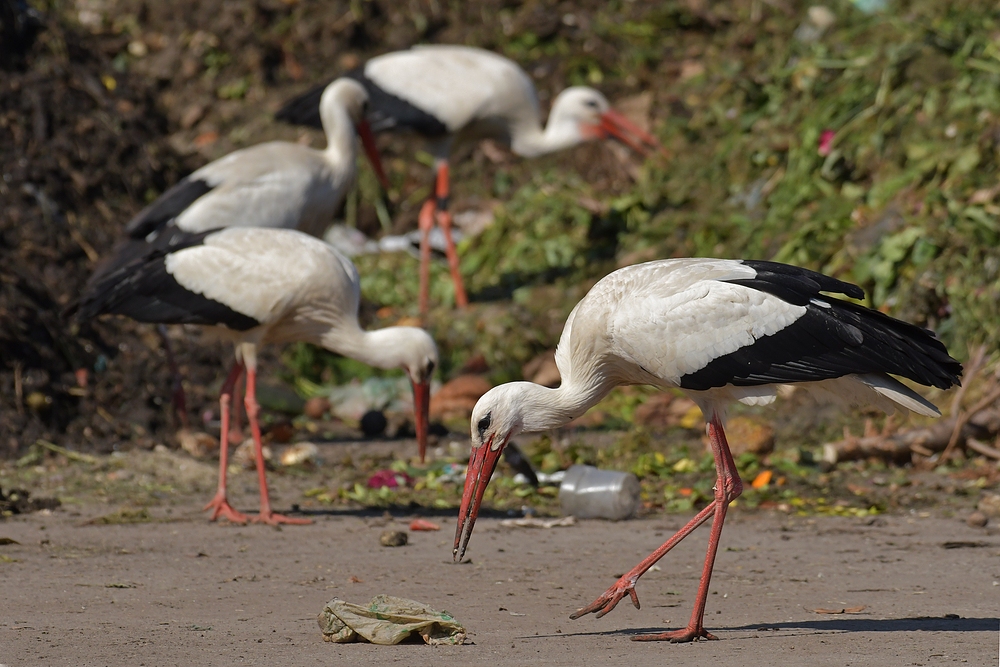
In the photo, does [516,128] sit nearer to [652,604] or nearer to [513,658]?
[652,604]

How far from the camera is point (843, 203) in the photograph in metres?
10.7

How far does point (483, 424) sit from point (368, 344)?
285 cm

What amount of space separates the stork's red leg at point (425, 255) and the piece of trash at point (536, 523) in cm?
485

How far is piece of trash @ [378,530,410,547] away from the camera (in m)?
6.46

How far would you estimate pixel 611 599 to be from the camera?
4887 mm

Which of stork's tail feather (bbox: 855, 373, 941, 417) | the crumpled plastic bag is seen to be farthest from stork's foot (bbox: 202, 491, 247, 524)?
stork's tail feather (bbox: 855, 373, 941, 417)

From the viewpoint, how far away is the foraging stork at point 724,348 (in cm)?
502

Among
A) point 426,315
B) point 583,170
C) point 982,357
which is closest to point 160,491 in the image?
point 426,315

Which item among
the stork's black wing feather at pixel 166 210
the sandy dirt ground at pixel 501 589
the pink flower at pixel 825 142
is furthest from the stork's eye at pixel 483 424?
the pink flower at pixel 825 142

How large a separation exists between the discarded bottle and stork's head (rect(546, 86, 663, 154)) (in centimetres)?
585

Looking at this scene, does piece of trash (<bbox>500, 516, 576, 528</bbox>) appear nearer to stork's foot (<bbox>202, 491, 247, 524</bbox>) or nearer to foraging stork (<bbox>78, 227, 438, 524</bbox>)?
foraging stork (<bbox>78, 227, 438, 524</bbox>)

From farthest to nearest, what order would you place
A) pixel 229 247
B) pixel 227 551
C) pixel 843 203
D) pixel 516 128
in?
1. pixel 516 128
2. pixel 843 203
3. pixel 229 247
4. pixel 227 551

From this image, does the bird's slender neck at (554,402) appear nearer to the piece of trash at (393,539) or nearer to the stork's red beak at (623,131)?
the piece of trash at (393,539)

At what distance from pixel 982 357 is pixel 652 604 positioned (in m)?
4.00
